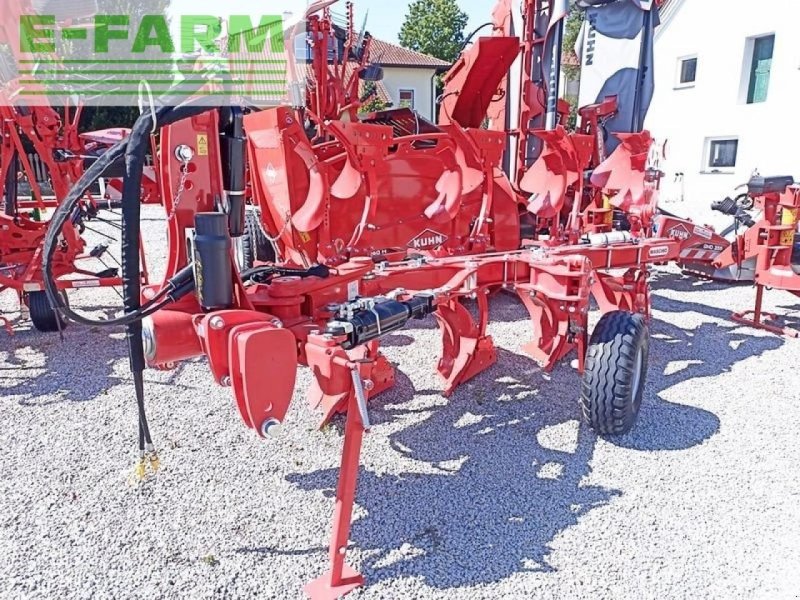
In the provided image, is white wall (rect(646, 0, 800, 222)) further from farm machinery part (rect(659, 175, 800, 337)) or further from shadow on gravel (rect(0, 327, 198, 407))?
shadow on gravel (rect(0, 327, 198, 407))

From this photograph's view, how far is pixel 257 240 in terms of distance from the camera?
255 inches

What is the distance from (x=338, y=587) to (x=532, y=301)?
8.50ft

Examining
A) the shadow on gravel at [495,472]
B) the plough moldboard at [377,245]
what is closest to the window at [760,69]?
the plough moldboard at [377,245]

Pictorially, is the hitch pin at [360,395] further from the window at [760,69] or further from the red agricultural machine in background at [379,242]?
the window at [760,69]

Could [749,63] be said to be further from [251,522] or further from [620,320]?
[251,522]

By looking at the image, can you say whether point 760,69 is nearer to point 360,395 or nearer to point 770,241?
point 770,241

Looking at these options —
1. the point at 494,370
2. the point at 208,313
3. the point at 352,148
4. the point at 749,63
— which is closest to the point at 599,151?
the point at 494,370

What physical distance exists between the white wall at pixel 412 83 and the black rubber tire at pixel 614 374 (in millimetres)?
27048

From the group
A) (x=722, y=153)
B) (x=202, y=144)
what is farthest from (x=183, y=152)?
(x=722, y=153)

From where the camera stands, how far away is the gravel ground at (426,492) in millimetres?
2262

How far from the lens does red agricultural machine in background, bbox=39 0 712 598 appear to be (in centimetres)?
209

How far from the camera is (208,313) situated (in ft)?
7.14

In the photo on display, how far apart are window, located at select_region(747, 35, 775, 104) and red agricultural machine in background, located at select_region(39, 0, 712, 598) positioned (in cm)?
852

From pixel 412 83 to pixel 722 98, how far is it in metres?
17.6
